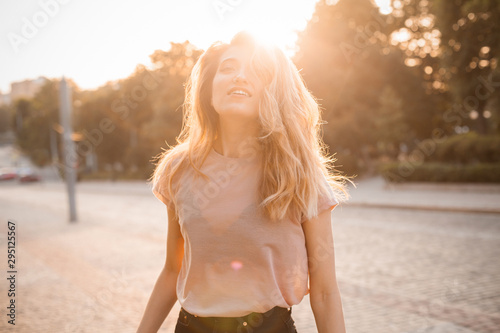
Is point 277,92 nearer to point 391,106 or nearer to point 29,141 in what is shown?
point 391,106

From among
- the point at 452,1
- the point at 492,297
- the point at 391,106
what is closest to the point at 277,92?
the point at 492,297

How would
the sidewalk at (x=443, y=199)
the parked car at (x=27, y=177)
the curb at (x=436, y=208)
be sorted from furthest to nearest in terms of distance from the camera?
the parked car at (x=27, y=177) → the sidewalk at (x=443, y=199) → the curb at (x=436, y=208)

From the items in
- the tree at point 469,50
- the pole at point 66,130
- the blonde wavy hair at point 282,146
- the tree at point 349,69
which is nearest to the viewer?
the blonde wavy hair at point 282,146

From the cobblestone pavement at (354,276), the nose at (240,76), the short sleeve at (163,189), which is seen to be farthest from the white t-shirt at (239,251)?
the cobblestone pavement at (354,276)

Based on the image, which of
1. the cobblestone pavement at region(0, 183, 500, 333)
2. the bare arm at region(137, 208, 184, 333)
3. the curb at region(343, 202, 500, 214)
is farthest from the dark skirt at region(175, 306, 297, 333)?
the curb at region(343, 202, 500, 214)

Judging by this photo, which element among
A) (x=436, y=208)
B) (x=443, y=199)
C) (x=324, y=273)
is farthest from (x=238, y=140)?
(x=443, y=199)

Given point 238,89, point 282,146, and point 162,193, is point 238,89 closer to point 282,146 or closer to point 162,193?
point 282,146

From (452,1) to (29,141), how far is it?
75762 millimetres

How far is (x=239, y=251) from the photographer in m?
1.80

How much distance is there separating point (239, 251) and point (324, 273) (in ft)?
1.02

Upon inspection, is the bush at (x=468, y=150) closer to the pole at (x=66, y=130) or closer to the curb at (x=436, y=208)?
the curb at (x=436, y=208)

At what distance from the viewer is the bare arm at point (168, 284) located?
2.05 metres

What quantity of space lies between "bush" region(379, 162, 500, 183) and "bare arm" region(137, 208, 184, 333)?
19.7 metres

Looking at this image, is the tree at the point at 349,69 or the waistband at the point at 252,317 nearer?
the waistband at the point at 252,317
